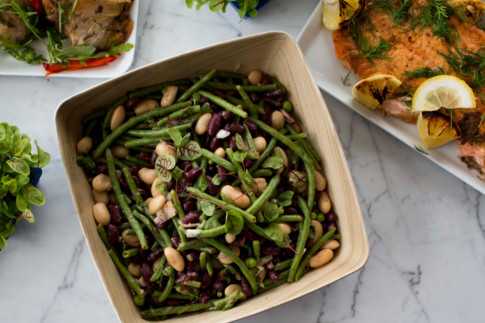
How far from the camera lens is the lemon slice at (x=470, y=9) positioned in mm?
2469

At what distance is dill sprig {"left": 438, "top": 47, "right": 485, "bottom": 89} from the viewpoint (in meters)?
2.48

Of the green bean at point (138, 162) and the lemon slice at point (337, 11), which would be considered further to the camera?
the lemon slice at point (337, 11)

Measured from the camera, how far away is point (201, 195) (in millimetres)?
2176

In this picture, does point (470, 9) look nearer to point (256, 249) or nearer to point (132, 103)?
point (256, 249)

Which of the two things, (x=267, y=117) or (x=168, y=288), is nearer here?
(x=168, y=288)

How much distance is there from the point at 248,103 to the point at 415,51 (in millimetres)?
1021

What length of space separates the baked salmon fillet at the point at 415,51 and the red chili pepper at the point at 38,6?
1.71 metres

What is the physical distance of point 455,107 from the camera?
2.39 meters

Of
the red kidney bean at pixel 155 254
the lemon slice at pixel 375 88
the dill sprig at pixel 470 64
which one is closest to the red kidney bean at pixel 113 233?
the red kidney bean at pixel 155 254

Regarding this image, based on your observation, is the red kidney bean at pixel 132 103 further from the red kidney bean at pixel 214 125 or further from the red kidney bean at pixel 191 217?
the red kidney bean at pixel 191 217

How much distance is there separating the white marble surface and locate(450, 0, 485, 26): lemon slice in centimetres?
78

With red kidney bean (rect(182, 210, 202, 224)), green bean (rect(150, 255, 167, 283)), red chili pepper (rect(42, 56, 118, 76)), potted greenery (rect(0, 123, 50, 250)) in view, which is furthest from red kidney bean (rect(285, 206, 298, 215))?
red chili pepper (rect(42, 56, 118, 76))

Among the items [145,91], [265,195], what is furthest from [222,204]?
[145,91]

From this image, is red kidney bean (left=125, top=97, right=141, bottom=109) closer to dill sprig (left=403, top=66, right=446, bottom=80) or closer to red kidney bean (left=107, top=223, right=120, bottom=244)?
red kidney bean (left=107, top=223, right=120, bottom=244)
